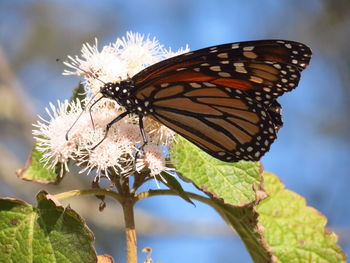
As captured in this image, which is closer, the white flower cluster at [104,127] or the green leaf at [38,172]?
the white flower cluster at [104,127]

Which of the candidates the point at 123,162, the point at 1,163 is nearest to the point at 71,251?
the point at 123,162

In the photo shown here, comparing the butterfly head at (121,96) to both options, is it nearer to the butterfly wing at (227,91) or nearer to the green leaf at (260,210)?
the butterfly wing at (227,91)

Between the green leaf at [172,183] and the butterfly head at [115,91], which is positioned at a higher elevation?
the butterfly head at [115,91]

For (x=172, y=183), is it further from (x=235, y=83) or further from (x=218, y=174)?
(x=235, y=83)

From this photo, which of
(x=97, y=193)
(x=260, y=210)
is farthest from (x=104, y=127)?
(x=260, y=210)

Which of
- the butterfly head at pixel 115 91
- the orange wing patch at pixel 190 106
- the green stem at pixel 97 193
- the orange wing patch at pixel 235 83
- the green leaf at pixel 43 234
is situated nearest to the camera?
the green leaf at pixel 43 234

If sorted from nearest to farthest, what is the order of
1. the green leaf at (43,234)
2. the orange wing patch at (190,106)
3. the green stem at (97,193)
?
1. the green leaf at (43,234)
2. the green stem at (97,193)
3. the orange wing patch at (190,106)

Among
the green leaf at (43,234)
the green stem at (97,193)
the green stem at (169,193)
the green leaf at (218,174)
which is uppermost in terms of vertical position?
the green leaf at (218,174)

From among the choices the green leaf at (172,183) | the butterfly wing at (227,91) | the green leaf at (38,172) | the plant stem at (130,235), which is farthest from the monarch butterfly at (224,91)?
the green leaf at (38,172)
